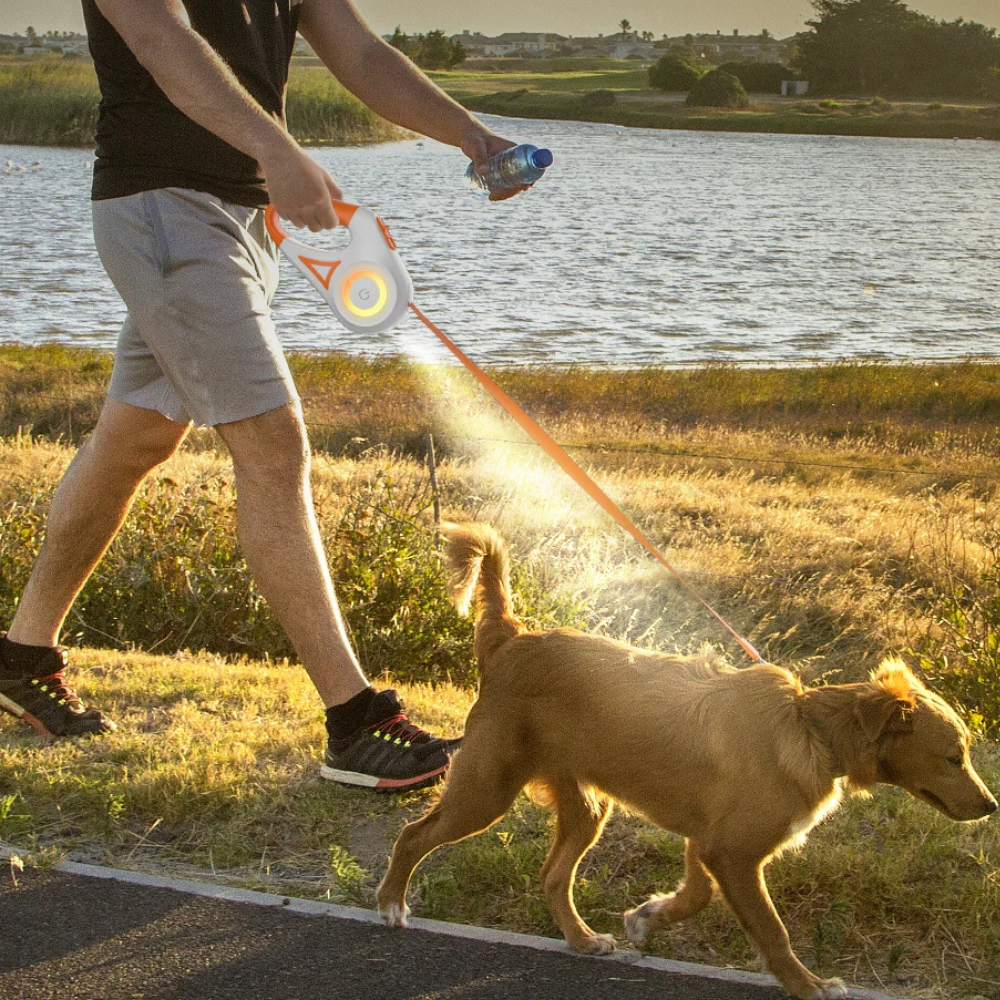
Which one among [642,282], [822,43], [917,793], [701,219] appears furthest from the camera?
[822,43]

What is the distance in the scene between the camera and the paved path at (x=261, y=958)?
2.69m

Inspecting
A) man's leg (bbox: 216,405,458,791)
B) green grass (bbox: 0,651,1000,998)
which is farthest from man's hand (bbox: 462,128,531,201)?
green grass (bbox: 0,651,1000,998)

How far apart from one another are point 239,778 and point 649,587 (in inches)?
207

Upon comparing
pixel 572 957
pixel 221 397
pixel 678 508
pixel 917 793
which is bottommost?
pixel 678 508

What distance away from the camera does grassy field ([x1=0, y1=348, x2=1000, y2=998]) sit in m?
3.12

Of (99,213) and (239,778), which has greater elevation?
(99,213)

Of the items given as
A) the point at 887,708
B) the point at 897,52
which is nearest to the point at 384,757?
the point at 887,708

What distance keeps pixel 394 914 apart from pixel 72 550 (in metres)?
1.70

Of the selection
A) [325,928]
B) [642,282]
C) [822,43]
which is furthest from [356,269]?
[822,43]

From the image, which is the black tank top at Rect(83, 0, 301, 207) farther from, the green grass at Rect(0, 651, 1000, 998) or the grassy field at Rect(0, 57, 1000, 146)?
the grassy field at Rect(0, 57, 1000, 146)

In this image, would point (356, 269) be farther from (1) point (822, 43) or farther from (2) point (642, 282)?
(1) point (822, 43)

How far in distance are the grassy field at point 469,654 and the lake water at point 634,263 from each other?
206cm

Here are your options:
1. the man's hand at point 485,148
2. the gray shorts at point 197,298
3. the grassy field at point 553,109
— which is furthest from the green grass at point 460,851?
the grassy field at point 553,109

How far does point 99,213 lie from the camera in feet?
11.5
